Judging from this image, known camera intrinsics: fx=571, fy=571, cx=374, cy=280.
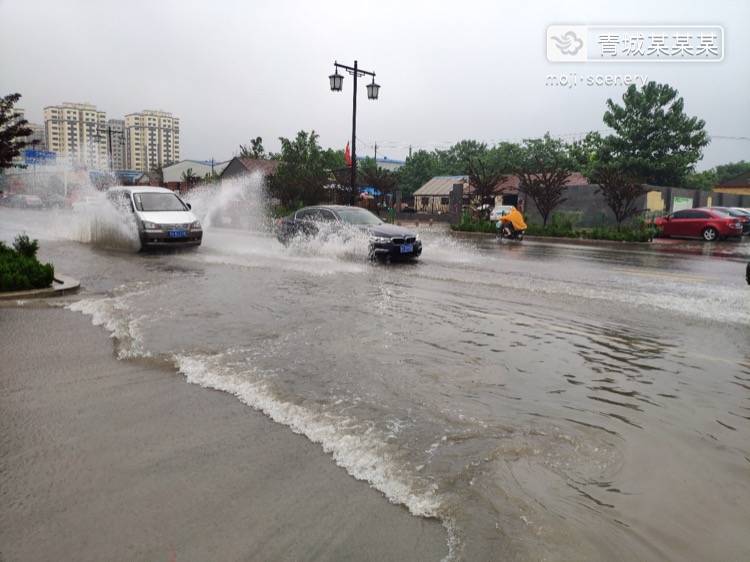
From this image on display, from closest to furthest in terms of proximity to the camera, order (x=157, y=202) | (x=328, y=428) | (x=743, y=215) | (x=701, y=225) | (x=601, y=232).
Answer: (x=328, y=428) → (x=157, y=202) → (x=601, y=232) → (x=701, y=225) → (x=743, y=215)

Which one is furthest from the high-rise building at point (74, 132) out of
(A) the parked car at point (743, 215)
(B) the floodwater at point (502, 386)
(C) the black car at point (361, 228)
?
(B) the floodwater at point (502, 386)

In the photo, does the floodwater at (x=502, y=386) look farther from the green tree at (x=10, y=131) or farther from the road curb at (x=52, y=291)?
the green tree at (x=10, y=131)

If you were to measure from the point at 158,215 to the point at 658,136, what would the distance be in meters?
42.2

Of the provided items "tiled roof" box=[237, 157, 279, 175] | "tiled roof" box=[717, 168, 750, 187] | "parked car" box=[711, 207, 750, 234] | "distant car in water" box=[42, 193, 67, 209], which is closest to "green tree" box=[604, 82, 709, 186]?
"parked car" box=[711, 207, 750, 234]

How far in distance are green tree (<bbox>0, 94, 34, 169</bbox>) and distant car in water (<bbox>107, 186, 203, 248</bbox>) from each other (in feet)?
13.6

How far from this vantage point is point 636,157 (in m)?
45.3

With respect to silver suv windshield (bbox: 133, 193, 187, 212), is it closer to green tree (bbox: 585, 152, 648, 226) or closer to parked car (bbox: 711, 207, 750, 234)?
green tree (bbox: 585, 152, 648, 226)

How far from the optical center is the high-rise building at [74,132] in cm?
7456

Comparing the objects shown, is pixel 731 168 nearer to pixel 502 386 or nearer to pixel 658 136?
pixel 658 136

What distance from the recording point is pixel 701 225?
997 inches

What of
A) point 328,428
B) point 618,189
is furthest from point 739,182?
point 328,428

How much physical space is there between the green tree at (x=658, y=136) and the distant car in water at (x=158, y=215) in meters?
39.5

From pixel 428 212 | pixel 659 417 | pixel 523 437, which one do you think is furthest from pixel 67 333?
pixel 428 212

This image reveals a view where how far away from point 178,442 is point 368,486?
1350 millimetres
